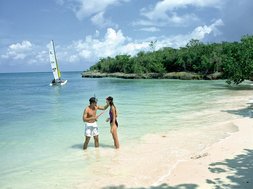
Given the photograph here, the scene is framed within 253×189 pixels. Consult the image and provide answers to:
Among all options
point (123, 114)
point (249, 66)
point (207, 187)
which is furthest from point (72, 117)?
point (249, 66)

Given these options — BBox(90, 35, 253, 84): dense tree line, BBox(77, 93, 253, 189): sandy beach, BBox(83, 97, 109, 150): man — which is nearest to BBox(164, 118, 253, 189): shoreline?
BBox(77, 93, 253, 189): sandy beach

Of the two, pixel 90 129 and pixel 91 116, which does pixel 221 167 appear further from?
pixel 90 129

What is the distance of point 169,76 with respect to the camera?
81.4 m

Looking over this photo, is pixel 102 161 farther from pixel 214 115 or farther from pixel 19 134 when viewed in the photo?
pixel 214 115

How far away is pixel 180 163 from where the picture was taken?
9.23 meters

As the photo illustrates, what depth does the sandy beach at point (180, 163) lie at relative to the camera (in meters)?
7.60

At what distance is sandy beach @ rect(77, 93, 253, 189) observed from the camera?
7598 mm

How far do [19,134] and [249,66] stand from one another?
88.9 ft

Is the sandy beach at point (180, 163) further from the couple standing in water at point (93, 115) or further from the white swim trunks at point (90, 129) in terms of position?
the couple standing in water at point (93, 115)

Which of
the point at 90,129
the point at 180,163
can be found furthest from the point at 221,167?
the point at 90,129

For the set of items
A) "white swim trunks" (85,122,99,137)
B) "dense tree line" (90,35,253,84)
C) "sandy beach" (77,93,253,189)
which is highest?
"dense tree line" (90,35,253,84)

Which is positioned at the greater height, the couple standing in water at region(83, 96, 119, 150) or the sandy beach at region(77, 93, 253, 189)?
the couple standing in water at region(83, 96, 119, 150)

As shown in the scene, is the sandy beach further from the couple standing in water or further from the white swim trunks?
the couple standing in water

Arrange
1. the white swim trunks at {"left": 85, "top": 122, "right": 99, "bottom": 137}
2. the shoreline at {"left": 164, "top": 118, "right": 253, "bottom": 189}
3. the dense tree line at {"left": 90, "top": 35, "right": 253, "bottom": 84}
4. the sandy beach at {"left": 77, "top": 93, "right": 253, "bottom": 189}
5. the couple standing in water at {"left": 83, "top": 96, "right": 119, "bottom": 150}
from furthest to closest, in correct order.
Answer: the dense tree line at {"left": 90, "top": 35, "right": 253, "bottom": 84}
the white swim trunks at {"left": 85, "top": 122, "right": 99, "bottom": 137}
the couple standing in water at {"left": 83, "top": 96, "right": 119, "bottom": 150}
the sandy beach at {"left": 77, "top": 93, "right": 253, "bottom": 189}
the shoreline at {"left": 164, "top": 118, "right": 253, "bottom": 189}
